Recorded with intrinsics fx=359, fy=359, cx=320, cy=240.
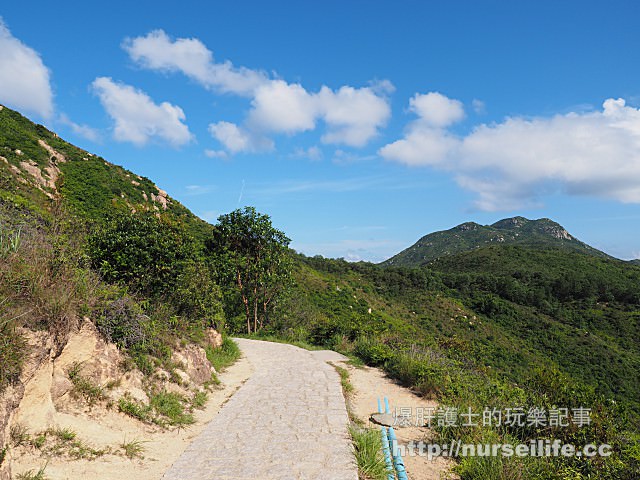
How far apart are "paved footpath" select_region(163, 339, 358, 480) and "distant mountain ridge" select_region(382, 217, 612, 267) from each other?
9720 cm

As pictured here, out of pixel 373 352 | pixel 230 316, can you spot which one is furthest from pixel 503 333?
pixel 373 352

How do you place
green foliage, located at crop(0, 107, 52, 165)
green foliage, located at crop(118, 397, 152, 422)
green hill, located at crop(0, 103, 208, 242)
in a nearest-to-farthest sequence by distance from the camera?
green foliage, located at crop(118, 397, 152, 422) < green hill, located at crop(0, 103, 208, 242) < green foliage, located at crop(0, 107, 52, 165)

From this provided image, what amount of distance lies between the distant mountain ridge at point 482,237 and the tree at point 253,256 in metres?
89.2

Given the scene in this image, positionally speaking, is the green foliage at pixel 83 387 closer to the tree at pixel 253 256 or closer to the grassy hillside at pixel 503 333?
the grassy hillside at pixel 503 333

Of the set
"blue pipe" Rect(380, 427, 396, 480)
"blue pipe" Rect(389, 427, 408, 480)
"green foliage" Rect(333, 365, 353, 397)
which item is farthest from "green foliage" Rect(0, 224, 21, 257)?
"green foliage" Rect(333, 365, 353, 397)

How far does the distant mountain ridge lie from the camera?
107 meters

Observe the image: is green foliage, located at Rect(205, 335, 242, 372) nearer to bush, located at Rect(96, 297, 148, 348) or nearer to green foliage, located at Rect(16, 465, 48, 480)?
bush, located at Rect(96, 297, 148, 348)

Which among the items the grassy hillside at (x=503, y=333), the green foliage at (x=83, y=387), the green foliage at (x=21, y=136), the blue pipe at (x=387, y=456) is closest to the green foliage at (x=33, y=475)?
the green foliage at (x=83, y=387)

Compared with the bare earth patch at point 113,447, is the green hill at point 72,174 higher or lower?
higher

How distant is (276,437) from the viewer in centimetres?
517

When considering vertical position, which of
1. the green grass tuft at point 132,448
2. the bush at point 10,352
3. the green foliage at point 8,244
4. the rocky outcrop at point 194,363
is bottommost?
the green grass tuft at point 132,448

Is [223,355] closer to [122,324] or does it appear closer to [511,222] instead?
[122,324]

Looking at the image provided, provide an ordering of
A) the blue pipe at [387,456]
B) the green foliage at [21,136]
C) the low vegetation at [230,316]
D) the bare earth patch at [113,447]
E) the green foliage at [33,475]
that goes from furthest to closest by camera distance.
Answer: the green foliage at [21,136] < the low vegetation at [230,316] < the blue pipe at [387,456] < the bare earth patch at [113,447] < the green foliage at [33,475]

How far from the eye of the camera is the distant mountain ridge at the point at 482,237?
107 m
